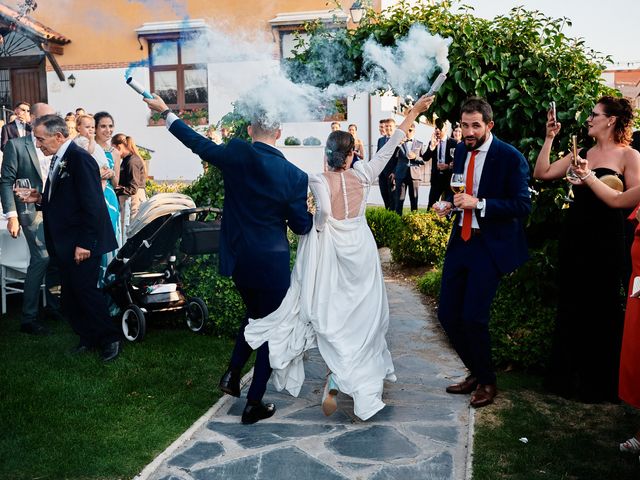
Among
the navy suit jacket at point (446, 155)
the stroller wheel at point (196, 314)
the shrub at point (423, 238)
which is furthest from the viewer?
the navy suit jacket at point (446, 155)

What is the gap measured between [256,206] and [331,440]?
1.63 metres

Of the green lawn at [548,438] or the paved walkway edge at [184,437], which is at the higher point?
the paved walkway edge at [184,437]

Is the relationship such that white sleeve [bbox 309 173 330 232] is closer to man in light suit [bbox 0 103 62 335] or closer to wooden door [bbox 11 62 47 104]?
man in light suit [bbox 0 103 62 335]

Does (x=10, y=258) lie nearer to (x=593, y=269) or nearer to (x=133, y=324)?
(x=133, y=324)

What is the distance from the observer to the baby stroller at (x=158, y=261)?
672 cm

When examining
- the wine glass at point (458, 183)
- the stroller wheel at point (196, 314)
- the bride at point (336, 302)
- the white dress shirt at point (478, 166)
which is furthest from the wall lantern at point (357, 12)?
the stroller wheel at point (196, 314)

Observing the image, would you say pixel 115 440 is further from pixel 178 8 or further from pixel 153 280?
pixel 178 8

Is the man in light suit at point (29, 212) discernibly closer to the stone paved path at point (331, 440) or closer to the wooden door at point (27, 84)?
the stone paved path at point (331, 440)

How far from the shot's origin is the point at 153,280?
280 inches

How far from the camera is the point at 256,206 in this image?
4539mm

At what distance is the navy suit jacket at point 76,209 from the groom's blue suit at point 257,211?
69.6 inches

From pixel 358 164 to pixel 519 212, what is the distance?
1207mm

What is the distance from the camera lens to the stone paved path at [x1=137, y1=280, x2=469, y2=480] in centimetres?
402

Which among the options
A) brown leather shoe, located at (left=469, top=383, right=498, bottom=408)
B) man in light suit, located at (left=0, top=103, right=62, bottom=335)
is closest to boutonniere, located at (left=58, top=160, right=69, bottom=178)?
man in light suit, located at (left=0, top=103, right=62, bottom=335)
